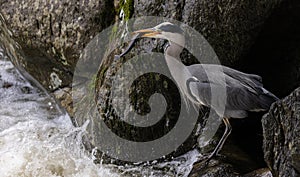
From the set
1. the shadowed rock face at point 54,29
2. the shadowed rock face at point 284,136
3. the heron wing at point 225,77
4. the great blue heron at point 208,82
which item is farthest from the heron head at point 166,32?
the shadowed rock face at point 284,136

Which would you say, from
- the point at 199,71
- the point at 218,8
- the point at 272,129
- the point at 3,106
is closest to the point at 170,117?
the point at 199,71

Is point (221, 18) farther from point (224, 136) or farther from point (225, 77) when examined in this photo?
point (224, 136)

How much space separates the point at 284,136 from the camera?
10.6 ft

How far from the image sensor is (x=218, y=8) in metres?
4.58

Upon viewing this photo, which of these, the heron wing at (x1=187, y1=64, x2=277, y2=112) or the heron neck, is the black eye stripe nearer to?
the heron neck

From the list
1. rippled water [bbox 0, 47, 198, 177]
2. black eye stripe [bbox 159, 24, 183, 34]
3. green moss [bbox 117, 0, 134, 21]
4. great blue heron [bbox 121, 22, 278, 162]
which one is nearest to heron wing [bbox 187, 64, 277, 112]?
great blue heron [bbox 121, 22, 278, 162]

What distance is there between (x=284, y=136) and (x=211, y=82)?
1056 millimetres

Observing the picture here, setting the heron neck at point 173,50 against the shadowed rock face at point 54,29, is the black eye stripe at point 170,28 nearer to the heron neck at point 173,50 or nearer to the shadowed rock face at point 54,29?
the heron neck at point 173,50

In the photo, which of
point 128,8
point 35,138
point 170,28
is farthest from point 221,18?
point 35,138

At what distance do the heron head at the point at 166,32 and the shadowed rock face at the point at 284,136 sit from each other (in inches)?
47.6

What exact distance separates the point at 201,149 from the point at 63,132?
1.64 m

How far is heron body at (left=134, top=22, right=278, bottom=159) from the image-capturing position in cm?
417

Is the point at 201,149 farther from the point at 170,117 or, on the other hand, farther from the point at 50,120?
the point at 50,120

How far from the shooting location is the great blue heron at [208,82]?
4164 millimetres
